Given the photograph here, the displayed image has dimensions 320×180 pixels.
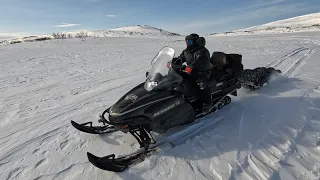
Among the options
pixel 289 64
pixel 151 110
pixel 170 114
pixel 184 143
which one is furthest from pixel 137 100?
pixel 289 64

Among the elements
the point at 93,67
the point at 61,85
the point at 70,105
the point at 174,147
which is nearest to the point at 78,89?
the point at 61,85

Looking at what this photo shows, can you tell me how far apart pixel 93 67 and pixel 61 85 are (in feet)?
9.87

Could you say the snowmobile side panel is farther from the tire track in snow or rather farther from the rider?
the tire track in snow

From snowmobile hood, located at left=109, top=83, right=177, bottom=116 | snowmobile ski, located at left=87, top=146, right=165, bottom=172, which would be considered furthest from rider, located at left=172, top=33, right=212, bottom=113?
snowmobile ski, located at left=87, top=146, right=165, bottom=172

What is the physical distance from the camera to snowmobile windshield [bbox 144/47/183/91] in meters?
4.29

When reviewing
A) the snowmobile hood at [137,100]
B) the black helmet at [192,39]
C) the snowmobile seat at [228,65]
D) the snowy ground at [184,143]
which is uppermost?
the black helmet at [192,39]

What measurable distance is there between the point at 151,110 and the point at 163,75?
25.4 inches

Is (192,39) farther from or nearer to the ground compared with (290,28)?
nearer to the ground

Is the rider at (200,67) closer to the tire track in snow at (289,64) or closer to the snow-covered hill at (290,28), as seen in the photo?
the tire track in snow at (289,64)

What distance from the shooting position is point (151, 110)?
162 inches

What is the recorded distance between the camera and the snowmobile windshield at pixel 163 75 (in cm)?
429

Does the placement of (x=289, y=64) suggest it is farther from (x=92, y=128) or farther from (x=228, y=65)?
(x=92, y=128)

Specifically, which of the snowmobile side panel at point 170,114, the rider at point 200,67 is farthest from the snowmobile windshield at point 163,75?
the rider at point 200,67

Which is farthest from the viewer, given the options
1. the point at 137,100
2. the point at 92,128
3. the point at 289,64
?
the point at 289,64
